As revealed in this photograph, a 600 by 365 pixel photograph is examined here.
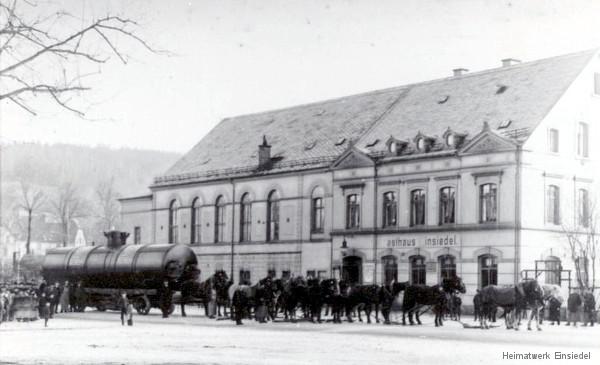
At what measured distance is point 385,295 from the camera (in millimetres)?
31891

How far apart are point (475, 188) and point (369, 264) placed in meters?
7.00

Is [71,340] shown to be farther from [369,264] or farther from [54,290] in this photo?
[369,264]

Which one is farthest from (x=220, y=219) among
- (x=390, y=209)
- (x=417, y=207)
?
(x=417, y=207)

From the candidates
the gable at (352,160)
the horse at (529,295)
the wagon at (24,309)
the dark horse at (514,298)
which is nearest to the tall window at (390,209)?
the gable at (352,160)

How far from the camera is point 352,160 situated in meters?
44.6

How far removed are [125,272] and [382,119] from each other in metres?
15.9

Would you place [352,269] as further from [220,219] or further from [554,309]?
[554,309]

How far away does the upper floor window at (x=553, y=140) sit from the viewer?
38.4 m

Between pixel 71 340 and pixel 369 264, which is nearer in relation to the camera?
pixel 71 340

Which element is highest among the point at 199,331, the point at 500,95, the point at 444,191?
the point at 500,95

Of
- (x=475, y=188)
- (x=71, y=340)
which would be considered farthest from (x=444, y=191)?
(x=71, y=340)

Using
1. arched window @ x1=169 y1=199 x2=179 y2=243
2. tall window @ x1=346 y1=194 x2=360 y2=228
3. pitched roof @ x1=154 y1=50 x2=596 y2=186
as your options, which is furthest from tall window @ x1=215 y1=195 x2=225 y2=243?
tall window @ x1=346 y1=194 x2=360 y2=228

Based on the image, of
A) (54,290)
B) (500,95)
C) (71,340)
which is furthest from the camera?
(500,95)

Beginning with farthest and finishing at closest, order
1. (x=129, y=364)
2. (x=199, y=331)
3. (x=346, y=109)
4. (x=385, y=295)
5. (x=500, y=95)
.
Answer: (x=346, y=109) → (x=500, y=95) → (x=385, y=295) → (x=199, y=331) → (x=129, y=364)
